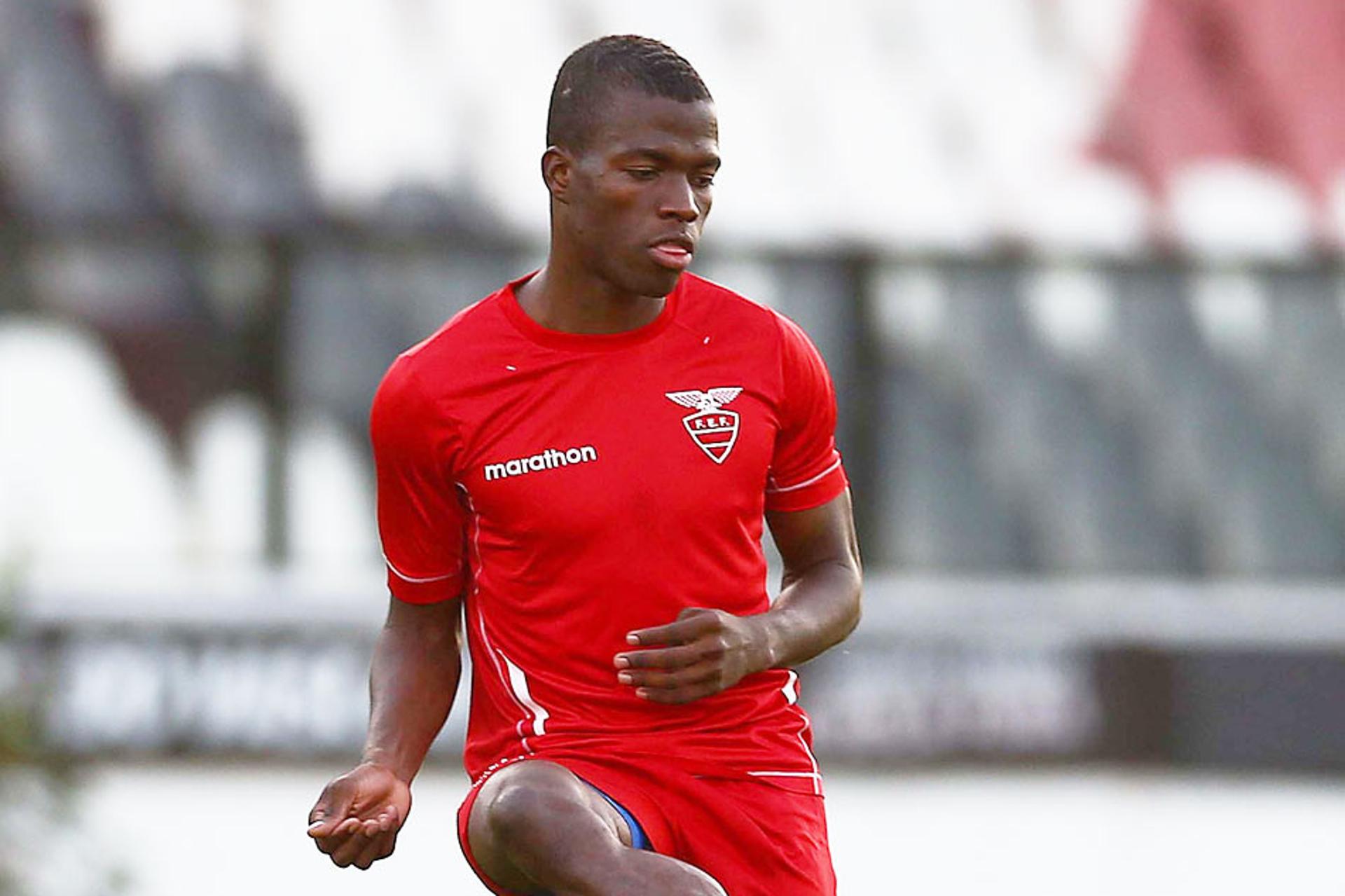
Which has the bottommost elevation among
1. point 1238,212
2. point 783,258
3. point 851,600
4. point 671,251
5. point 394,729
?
point 394,729

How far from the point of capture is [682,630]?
4199 mm

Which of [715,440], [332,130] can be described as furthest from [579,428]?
[332,130]

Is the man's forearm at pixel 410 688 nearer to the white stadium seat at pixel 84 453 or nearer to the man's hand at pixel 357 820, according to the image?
the man's hand at pixel 357 820

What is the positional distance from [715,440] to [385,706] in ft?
2.53

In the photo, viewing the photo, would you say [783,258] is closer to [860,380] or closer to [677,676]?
[860,380]

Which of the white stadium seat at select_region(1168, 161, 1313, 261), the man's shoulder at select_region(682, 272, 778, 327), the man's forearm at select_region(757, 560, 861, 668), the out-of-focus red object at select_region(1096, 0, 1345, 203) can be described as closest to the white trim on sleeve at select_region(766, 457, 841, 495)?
the man's forearm at select_region(757, 560, 861, 668)

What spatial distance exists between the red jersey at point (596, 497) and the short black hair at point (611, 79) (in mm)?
367

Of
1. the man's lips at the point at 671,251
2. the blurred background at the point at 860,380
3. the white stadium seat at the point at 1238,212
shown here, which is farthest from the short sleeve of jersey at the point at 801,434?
the white stadium seat at the point at 1238,212

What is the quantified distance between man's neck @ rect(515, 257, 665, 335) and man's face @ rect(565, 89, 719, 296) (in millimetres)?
139

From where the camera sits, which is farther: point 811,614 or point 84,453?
point 84,453

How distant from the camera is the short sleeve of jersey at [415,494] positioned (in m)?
4.55

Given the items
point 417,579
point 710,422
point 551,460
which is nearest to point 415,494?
point 417,579

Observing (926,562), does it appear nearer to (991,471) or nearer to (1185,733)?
(991,471)

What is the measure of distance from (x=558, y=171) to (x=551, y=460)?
499 mm
